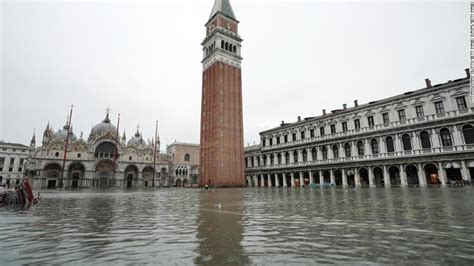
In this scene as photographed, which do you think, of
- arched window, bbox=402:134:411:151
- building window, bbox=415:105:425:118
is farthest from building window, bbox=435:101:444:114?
arched window, bbox=402:134:411:151

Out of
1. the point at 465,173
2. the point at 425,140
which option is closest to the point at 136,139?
the point at 425,140

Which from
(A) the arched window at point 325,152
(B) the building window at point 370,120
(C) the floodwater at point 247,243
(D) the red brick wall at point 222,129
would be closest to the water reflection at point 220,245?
(C) the floodwater at point 247,243

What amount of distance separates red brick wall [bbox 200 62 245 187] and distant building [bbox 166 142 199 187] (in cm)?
2951

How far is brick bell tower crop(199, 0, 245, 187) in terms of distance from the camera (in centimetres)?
4822

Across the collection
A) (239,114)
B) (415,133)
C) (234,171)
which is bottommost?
(234,171)

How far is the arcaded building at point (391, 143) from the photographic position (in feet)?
93.4

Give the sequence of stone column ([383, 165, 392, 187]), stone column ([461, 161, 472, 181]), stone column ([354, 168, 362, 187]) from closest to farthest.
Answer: stone column ([461, 161, 472, 181]), stone column ([383, 165, 392, 187]), stone column ([354, 168, 362, 187])

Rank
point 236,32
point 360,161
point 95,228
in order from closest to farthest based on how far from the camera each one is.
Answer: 1. point 95,228
2. point 360,161
3. point 236,32

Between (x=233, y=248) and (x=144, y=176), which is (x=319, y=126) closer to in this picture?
(x=233, y=248)

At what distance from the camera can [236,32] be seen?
60.3 meters

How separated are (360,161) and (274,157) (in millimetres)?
17772

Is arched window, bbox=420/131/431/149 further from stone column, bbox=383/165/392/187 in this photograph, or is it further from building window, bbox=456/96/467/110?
stone column, bbox=383/165/392/187

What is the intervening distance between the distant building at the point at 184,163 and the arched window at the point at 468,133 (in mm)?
65280

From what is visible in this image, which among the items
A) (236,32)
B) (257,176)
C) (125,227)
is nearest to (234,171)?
(257,176)
